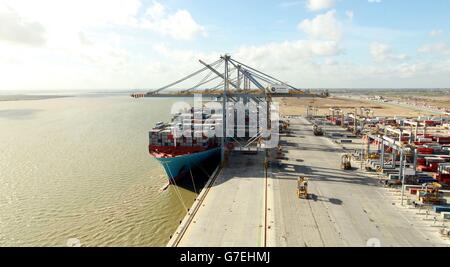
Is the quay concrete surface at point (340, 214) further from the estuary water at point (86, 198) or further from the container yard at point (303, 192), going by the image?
the estuary water at point (86, 198)

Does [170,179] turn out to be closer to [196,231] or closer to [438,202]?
[196,231]

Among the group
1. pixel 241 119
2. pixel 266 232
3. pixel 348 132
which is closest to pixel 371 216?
pixel 266 232

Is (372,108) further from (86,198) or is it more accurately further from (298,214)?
(86,198)

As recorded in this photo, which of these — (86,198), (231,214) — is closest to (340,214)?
(231,214)

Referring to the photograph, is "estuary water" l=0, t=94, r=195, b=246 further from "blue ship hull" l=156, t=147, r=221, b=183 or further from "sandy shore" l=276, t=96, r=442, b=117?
"sandy shore" l=276, t=96, r=442, b=117

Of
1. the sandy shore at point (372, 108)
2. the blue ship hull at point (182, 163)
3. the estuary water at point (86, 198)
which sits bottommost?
the estuary water at point (86, 198)

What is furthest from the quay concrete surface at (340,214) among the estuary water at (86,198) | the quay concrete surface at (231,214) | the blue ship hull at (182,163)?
the blue ship hull at (182,163)
